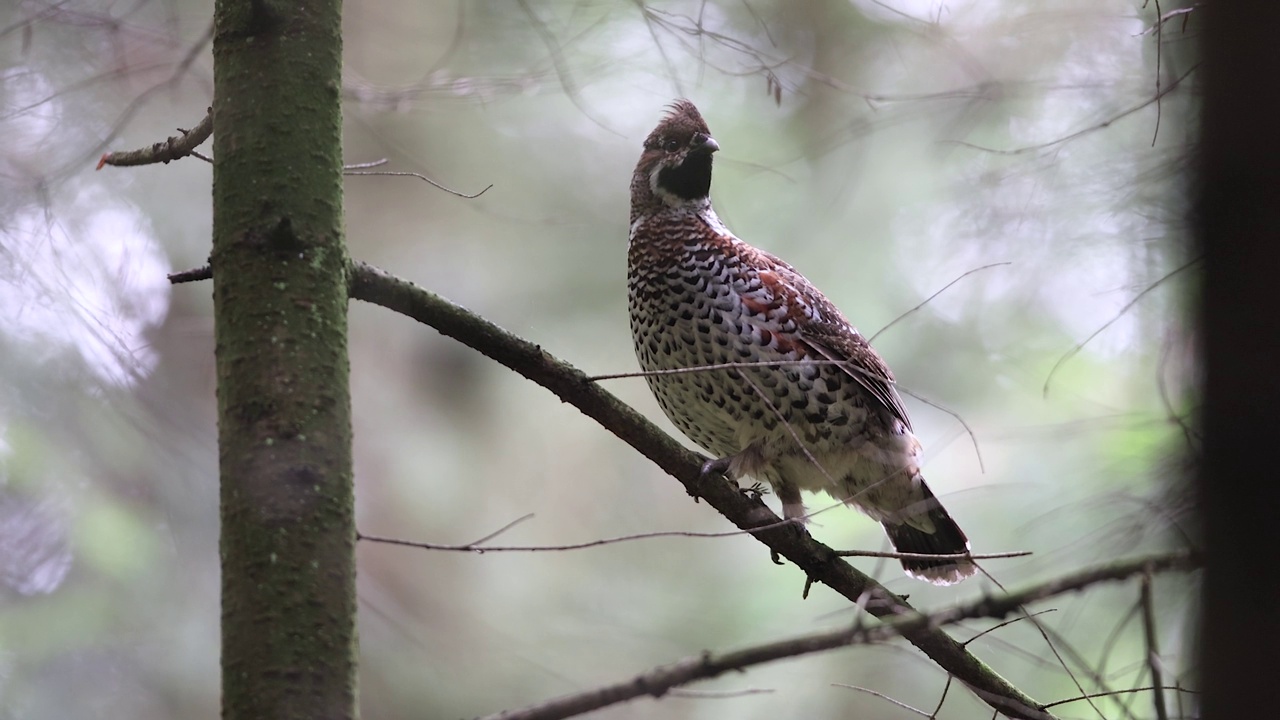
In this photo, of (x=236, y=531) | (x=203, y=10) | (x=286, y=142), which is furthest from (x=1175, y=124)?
(x=203, y=10)

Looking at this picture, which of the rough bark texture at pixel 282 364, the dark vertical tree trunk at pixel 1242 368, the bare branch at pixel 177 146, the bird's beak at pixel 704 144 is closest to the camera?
the dark vertical tree trunk at pixel 1242 368

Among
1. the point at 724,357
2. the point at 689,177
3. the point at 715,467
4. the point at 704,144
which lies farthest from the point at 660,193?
the point at 715,467

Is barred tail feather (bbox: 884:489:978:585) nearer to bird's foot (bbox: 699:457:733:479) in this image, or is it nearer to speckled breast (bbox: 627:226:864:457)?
speckled breast (bbox: 627:226:864:457)

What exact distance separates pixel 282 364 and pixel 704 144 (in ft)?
6.52

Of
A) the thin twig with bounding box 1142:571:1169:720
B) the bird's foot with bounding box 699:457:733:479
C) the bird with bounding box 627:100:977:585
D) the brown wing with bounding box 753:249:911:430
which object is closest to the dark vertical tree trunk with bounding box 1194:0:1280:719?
the thin twig with bounding box 1142:571:1169:720

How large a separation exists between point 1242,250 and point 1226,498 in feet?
0.85

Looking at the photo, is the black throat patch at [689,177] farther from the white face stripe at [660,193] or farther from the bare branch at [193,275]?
the bare branch at [193,275]

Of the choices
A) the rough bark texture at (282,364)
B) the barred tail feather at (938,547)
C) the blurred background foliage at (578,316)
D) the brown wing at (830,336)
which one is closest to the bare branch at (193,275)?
the rough bark texture at (282,364)

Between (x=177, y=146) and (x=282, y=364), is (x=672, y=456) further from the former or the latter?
(x=177, y=146)

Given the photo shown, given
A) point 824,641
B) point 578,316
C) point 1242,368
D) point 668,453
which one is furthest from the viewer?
point 578,316

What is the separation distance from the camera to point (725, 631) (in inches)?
191

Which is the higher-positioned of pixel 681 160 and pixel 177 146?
pixel 681 160

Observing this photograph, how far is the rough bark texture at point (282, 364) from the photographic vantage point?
137cm

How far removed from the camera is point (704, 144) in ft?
10.5
